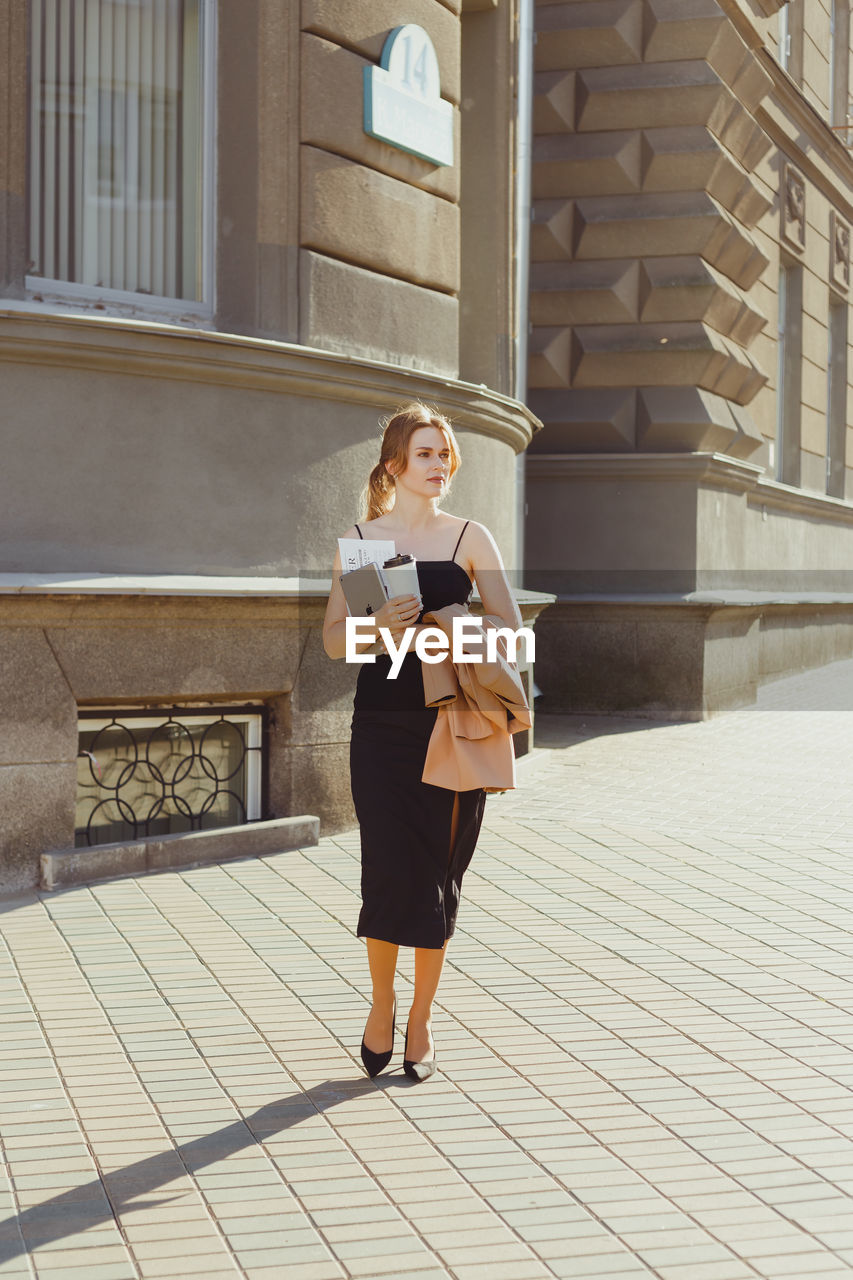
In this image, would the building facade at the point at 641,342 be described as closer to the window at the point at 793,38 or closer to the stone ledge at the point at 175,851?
the window at the point at 793,38

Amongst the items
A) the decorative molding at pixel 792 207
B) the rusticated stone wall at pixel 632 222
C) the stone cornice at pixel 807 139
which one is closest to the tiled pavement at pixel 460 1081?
the rusticated stone wall at pixel 632 222

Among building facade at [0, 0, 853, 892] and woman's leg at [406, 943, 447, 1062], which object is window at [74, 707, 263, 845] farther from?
woman's leg at [406, 943, 447, 1062]

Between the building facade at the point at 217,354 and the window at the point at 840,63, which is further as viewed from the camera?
the window at the point at 840,63

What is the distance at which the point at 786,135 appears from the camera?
52.1 feet

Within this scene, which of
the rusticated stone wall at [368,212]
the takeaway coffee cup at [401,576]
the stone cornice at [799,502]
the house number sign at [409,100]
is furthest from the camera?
the stone cornice at [799,502]

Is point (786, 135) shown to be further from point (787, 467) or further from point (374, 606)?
point (374, 606)

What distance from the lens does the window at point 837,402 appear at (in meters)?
19.7

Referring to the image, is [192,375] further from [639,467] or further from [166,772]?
[639,467]

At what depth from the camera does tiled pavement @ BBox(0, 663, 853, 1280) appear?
3.14m

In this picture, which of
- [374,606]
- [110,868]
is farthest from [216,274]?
[374,606]

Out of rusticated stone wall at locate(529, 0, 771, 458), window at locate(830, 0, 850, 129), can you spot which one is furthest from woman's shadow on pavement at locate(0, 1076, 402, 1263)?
window at locate(830, 0, 850, 129)

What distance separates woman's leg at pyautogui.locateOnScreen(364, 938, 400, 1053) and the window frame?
3975mm

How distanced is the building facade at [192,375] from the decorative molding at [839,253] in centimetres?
1193

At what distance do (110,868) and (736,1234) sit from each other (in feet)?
12.7
